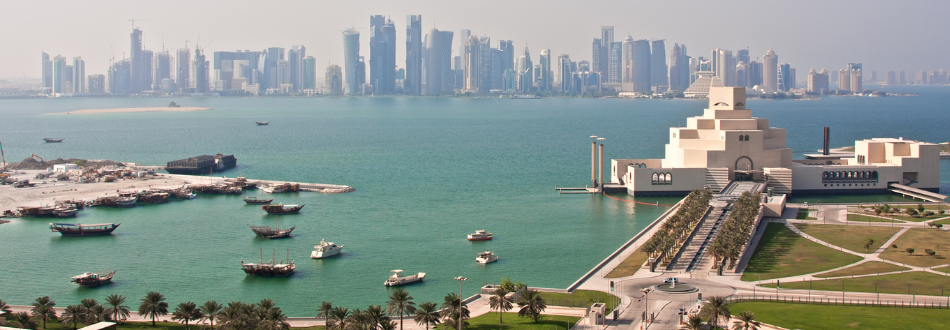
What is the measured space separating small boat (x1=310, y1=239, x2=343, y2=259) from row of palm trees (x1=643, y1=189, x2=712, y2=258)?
16512 millimetres

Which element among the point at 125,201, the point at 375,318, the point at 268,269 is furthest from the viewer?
the point at 125,201

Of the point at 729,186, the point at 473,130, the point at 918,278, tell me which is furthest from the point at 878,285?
the point at 473,130

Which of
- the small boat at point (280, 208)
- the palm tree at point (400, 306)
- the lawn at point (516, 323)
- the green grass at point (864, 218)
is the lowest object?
the lawn at point (516, 323)

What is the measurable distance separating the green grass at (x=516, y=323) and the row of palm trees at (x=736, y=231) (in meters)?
10.7

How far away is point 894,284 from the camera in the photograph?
40.1m

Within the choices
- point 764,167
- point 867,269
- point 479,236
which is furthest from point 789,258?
point 764,167

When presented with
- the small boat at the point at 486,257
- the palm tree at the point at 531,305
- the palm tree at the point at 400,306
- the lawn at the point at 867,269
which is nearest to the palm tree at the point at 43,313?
the palm tree at the point at 400,306

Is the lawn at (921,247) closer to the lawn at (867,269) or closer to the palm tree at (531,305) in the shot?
the lawn at (867,269)

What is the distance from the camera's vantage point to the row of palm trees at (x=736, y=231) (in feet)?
142

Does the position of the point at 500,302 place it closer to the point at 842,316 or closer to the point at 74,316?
the point at 842,316

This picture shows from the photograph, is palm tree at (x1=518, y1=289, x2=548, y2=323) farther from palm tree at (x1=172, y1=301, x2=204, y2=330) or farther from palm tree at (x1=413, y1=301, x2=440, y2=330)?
palm tree at (x1=172, y1=301, x2=204, y2=330)

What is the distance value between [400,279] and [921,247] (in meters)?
27.1

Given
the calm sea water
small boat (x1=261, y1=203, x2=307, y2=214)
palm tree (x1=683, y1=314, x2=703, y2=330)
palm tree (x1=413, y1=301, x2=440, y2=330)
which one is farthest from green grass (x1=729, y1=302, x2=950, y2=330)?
small boat (x1=261, y1=203, x2=307, y2=214)

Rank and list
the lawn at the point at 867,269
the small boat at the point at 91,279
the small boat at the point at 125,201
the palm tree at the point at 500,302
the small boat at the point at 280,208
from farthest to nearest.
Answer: the small boat at the point at 125,201 → the small boat at the point at 280,208 → the small boat at the point at 91,279 → the lawn at the point at 867,269 → the palm tree at the point at 500,302
